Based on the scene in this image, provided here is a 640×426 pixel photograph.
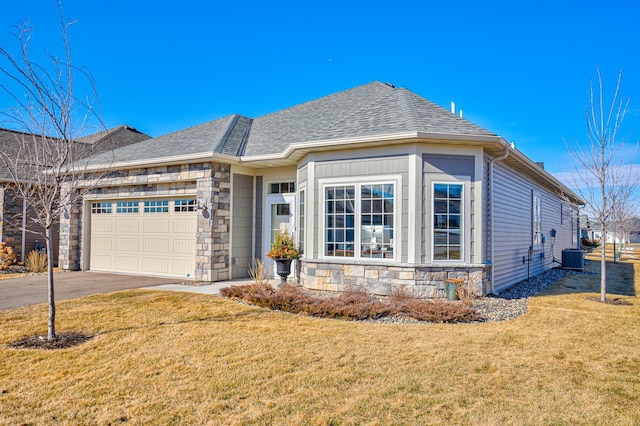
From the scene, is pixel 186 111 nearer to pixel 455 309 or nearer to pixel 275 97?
pixel 275 97

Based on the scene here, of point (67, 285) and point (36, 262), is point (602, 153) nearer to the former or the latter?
point (67, 285)

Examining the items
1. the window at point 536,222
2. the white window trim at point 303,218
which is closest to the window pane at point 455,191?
the white window trim at point 303,218

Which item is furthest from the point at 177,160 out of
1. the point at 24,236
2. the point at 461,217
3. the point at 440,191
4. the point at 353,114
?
the point at 24,236

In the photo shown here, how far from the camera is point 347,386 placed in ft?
12.0

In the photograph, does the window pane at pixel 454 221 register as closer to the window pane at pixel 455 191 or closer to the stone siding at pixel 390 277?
the window pane at pixel 455 191

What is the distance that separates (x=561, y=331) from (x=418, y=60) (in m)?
11.5

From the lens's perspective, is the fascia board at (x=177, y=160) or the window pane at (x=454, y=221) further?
the fascia board at (x=177, y=160)

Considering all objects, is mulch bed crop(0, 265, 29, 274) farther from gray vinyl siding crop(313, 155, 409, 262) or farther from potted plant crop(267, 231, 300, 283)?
gray vinyl siding crop(313, 155, 409, 262)

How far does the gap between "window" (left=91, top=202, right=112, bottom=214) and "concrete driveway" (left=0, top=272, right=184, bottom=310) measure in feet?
6.35

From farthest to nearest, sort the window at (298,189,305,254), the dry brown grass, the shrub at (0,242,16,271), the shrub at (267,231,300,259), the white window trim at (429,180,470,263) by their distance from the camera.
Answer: the shrub at (0,242,16,271)
the window at (298,189,305,254)
the shrub at (267,231,300,259)
the white window trim at (429,180,470,263)
the dry brown grass

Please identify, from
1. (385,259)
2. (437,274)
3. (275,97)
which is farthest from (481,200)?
(275,97)

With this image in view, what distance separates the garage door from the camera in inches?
416

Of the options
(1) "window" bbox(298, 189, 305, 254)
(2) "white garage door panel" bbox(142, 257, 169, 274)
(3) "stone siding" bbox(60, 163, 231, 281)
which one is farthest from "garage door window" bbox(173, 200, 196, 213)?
(1) "window" bbox(298, 189, 305, 254)

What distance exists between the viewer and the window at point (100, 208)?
39.5 feet
